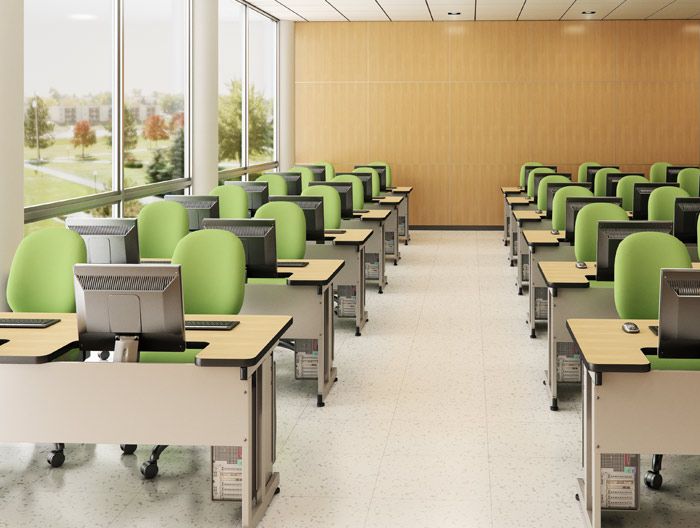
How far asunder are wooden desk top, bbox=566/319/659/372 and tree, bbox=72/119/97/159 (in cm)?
523

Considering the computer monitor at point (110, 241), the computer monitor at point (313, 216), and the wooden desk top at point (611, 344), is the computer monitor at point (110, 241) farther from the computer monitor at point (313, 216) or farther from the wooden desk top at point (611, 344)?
the wooden desk top at point (611, 344)

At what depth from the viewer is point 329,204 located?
9.28 m

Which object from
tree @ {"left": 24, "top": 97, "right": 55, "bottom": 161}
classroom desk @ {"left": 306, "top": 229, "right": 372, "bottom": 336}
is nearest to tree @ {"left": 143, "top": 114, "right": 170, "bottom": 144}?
tree @ {"left": 24, "top": 97, "right": 55, "bottom": 161}

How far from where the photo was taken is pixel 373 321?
29.5 ft

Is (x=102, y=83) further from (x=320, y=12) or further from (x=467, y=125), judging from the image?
(x=467, y=125)

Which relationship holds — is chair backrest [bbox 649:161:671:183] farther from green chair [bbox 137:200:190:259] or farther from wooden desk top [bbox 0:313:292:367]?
wooden desk top [bbox 0:313:292:367]

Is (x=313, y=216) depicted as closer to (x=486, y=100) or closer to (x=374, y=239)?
(x=374, y=239)

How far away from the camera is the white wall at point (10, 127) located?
243 inches

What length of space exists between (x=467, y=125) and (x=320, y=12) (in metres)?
3.19

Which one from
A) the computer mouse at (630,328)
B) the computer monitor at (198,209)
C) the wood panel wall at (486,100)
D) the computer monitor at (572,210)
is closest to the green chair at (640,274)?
the computer mouse at (630,328)

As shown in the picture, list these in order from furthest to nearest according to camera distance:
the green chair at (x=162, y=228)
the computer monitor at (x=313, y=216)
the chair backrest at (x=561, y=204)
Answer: the chair backrest at (x=561, y=204) < the computer monitor at (x=313, y=216) < the green chair at (x=162, y=228)

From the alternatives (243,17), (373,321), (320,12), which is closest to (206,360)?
(373,321)

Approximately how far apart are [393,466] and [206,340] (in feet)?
4.01

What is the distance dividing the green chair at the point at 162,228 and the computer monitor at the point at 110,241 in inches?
66.2
